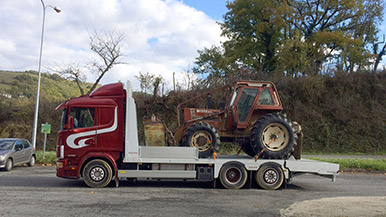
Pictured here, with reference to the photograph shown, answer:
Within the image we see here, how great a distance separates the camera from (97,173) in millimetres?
11188

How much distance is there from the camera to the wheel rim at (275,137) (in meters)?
11.8

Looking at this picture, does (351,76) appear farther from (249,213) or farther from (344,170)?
(249,213)

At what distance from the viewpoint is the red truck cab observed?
1113 cm

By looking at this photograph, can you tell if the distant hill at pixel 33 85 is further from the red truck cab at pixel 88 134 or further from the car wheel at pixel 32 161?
the red truck cab at pixel 88 134

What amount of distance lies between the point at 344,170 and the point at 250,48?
19.8m

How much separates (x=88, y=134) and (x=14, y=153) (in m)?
7.56

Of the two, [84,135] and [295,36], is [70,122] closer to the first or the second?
[84,135]

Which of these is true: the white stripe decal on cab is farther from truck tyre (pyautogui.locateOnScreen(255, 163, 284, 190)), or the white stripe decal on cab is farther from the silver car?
the silver car

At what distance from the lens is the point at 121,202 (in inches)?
359

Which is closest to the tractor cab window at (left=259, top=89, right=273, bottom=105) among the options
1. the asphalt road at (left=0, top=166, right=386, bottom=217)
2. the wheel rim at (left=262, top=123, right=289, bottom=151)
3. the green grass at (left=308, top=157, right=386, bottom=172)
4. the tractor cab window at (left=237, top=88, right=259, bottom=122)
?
the tractor cab window at (left=237, top=88, right=259, bottom=122)

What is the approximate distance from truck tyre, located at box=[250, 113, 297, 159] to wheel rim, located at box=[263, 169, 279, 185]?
43cm

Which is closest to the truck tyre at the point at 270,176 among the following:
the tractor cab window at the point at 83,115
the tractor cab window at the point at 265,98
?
the tractor cab window at the point at 265,98

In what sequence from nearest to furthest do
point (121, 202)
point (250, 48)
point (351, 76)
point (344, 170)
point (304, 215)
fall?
1. point (304, 215)
2. point (121, 202)
3. point (344, 170)
4. point (351, 76)
5. point (250, 48)

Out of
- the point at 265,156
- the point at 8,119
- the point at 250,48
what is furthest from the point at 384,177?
the point at 8,119
